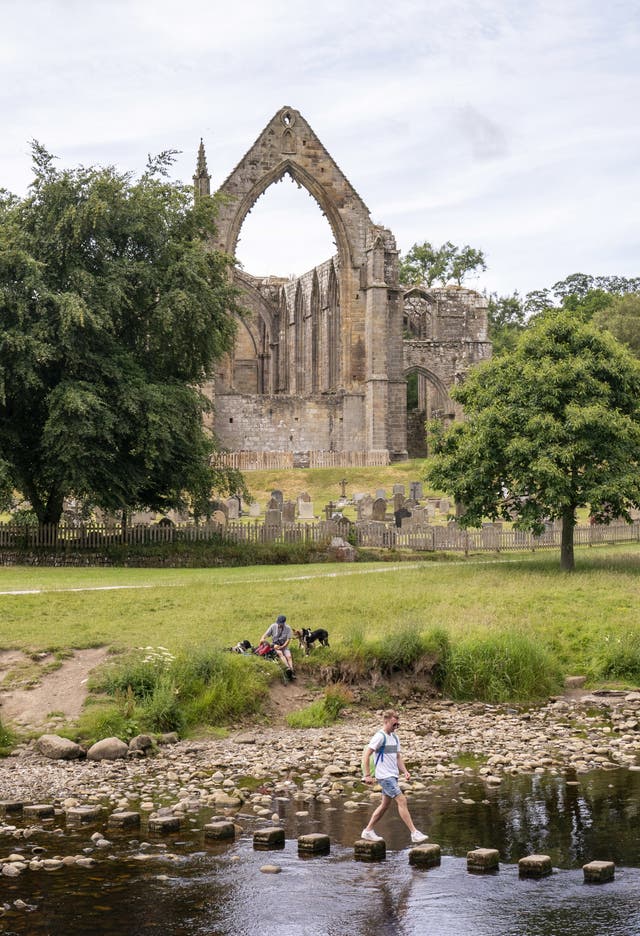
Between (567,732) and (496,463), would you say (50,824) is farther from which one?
(496,463)

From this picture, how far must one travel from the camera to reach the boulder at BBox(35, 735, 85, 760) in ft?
56.3

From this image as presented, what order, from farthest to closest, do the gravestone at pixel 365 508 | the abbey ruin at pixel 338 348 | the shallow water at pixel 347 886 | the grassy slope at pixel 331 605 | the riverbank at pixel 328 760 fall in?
the abbey ruin at pixel 338 348, the gravestone at pixel 365 508, the grassy slope at pixel 331 605, the riverbank at pixel 328 760, the shallow water at pixel 347 886

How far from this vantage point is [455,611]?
83.9 ft

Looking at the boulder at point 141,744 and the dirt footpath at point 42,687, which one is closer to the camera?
the boulder at point 141,744

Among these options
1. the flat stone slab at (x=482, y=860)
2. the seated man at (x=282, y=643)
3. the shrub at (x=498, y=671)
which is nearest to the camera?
the flat stone slab at (x=482, y=860)

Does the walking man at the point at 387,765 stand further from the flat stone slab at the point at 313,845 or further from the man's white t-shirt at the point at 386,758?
the flat stone slab at the point at 313,845

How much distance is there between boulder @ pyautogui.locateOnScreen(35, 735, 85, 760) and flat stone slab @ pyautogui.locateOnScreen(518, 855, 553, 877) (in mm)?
7287

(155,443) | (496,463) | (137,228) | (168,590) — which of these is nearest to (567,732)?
(168,590)

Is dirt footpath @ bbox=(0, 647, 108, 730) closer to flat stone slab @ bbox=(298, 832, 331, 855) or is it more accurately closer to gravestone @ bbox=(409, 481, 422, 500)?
flat stone slab @ bbox=(298, 832, 331, 855)

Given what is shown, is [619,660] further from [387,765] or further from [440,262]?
[440,262]

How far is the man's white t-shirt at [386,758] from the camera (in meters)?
13.5

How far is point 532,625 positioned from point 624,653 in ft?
6.56

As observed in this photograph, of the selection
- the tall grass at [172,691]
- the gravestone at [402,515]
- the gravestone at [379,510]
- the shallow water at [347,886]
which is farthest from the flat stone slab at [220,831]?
the gravestone at [379,510]

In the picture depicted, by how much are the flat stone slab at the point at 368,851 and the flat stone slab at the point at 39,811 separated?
12.4ft
